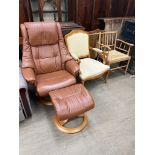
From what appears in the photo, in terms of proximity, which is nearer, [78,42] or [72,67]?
[72,67]

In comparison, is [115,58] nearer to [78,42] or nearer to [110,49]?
[110,49]

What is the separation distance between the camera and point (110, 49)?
110 inches

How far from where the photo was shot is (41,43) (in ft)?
7.02

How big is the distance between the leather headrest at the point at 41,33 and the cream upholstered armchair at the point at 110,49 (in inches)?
33.9

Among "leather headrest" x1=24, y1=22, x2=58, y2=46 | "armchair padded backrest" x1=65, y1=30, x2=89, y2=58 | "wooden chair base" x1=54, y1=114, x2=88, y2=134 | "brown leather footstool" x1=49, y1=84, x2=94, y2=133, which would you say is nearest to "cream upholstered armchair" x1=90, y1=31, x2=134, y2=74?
"armchair padded backrest" x1=65, y1=30, x2=89, y2=58

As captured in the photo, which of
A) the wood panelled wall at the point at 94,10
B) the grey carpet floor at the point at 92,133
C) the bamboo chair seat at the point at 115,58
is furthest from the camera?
the wood panelled wall at the point at 94,10

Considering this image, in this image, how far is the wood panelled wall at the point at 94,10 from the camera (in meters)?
2.80

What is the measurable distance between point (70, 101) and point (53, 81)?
1.44 ft

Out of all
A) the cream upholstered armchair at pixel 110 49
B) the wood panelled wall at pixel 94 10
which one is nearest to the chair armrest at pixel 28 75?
the cream upholstered armchair at pixel 110 49

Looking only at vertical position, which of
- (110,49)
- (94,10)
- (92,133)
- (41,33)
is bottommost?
(92,133)

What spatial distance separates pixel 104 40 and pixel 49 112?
1822mm

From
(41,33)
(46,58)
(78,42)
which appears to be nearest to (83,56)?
(78,42)

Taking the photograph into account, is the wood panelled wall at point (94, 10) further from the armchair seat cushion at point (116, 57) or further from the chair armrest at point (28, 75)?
the chair armrest at point (28, 75)
